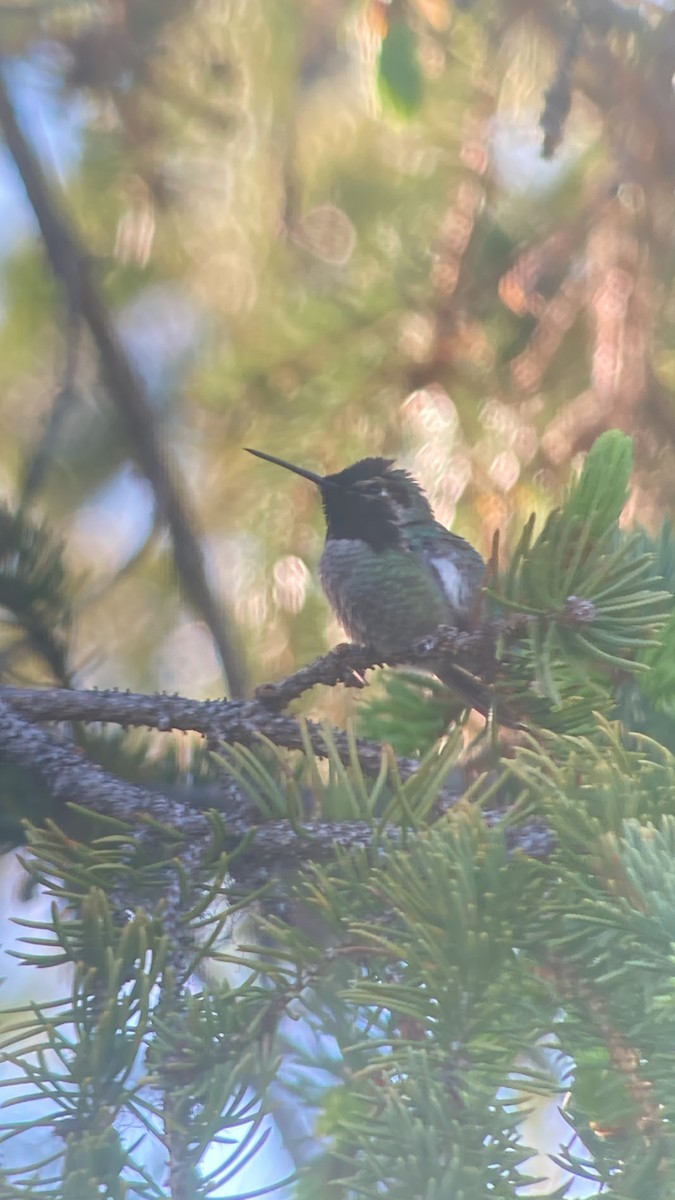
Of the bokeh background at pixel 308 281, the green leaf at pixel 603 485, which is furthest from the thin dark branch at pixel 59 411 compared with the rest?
the green leaf at pixel 603 485

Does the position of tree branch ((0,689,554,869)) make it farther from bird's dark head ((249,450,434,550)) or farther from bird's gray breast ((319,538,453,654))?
bird's dark head ((249,450,434,550))

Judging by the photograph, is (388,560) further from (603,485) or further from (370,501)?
(603,485)

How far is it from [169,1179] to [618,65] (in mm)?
1499

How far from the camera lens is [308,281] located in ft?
6.13

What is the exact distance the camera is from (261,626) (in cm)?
171

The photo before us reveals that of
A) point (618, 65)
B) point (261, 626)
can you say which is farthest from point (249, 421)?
point (618, 65)

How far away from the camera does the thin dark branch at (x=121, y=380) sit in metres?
1.59

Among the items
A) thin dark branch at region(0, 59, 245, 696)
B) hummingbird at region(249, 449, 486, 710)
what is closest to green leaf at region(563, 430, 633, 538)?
hummingbird at region(249, 449, 486, 710)

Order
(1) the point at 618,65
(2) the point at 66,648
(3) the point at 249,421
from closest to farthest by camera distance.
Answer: (2) the point at 66,648 < (1) the point at 618,65 < (3) the point at 249,421

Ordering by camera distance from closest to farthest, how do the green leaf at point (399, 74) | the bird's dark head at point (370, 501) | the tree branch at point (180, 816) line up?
the tree branch at point (180, 816) → the green leaf at point (399, 74) → the bird's dark head at point (370, 501)

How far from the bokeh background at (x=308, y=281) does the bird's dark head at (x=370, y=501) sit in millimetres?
142

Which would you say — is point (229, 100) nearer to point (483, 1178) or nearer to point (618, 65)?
point (618, 65)

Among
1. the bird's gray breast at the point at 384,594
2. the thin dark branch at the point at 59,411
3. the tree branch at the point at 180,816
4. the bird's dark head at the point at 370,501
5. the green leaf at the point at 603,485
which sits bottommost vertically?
the tree branch at the point at 180,816

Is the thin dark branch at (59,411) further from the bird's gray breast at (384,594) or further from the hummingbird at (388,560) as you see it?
the bird's gray breast at (384,594)
